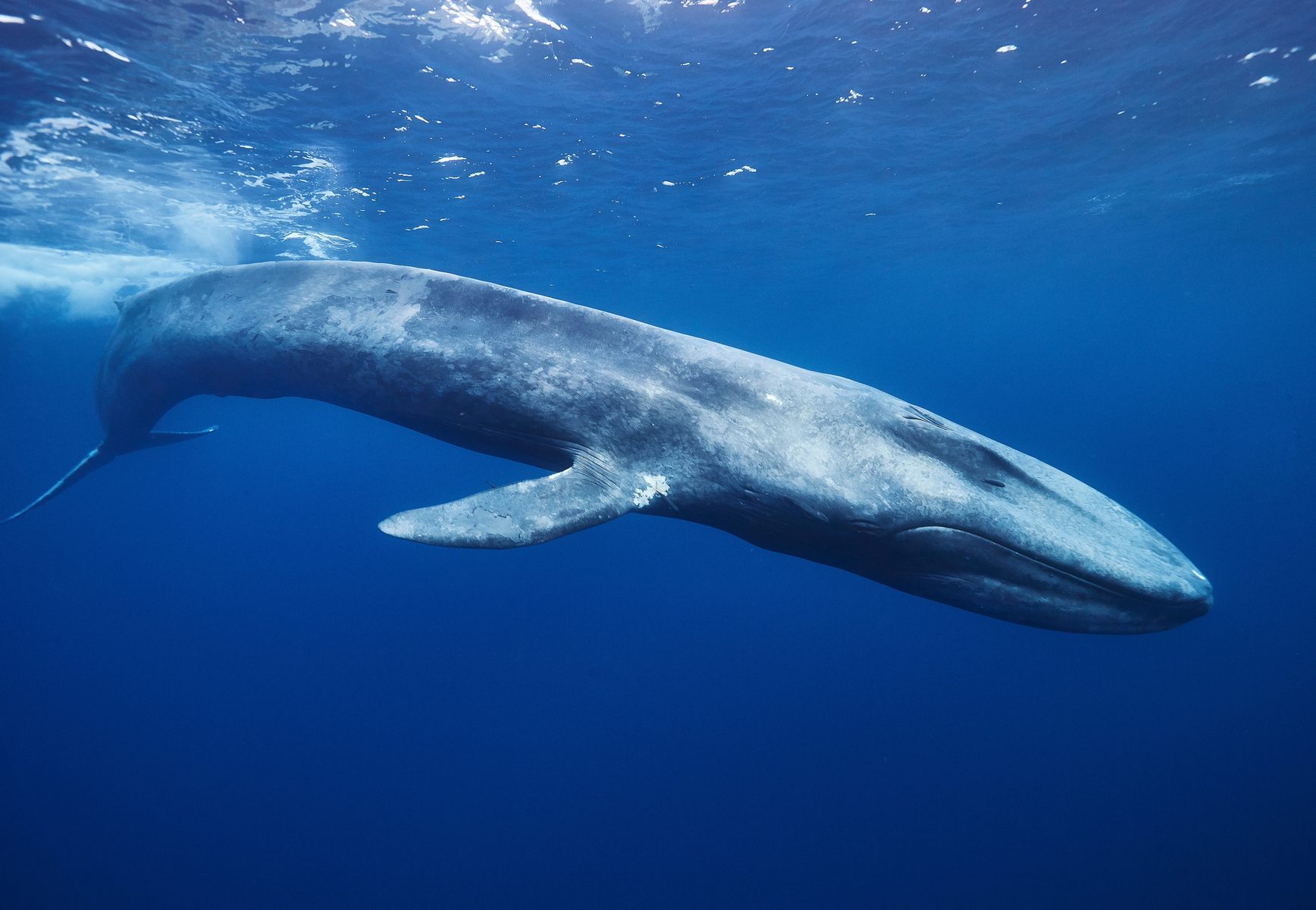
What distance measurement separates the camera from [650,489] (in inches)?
158

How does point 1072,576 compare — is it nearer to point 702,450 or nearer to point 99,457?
point 702,450

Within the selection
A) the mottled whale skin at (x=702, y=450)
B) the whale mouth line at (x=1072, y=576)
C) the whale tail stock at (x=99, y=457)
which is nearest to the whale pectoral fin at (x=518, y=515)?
the mottled whale skin at (x=702, y=450)

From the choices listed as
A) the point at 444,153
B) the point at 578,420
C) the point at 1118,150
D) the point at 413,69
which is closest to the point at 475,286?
the point at 578,420

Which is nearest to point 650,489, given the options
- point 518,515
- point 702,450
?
point 702,450

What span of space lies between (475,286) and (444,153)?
51.6 ft

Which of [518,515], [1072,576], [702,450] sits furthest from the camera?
[702,450]

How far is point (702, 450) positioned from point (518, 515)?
1205 mm

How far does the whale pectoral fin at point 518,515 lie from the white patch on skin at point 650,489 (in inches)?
3.5

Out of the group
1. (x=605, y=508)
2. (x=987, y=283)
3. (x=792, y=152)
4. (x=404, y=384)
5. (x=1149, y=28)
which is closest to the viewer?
(x=605, y=508)

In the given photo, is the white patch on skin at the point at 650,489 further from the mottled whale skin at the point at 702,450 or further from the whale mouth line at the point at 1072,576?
the whale mouth line at the point at 1072,576

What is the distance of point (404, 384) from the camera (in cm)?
450

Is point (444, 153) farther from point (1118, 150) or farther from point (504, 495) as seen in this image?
point (1118, 150)

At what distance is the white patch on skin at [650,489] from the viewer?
13.1 feet

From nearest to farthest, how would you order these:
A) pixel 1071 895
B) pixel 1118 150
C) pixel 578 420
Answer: pixel 578 420
pixel 1071 895
pixel 1118 150
